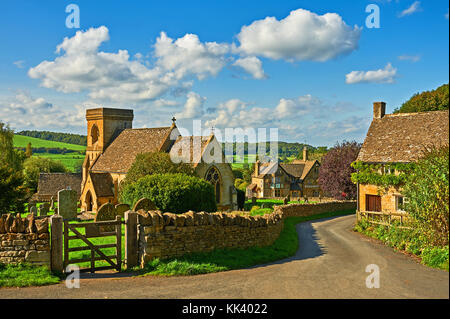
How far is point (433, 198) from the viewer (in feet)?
46.2

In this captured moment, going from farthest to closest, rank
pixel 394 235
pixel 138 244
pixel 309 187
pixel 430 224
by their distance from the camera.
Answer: pixel 309 187
pixel 394 235
pixel 430 224
pixel 138 244

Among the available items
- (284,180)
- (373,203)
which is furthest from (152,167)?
(284,180)

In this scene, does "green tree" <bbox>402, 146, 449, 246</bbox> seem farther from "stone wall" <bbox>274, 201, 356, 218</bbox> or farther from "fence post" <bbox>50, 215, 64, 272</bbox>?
"stone wall" <bbox>274, 201, 356, 218</bbox>

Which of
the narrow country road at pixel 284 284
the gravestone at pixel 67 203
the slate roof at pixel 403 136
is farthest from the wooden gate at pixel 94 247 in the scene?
the slate roof at pixel 403 136

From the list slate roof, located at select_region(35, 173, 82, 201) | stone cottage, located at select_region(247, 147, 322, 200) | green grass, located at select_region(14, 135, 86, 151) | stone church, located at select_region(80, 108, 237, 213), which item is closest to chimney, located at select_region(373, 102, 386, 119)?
stone church, located at select_region(80, 108, 237, 213)

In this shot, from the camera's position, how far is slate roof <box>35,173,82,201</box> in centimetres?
5500

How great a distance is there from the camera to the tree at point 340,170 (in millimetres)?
44250

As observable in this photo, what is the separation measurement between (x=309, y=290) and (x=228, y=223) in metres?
5.35

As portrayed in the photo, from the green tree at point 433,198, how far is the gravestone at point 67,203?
2419cm

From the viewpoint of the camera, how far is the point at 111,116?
51.9 m

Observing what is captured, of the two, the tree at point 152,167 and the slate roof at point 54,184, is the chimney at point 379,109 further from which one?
the slate roof at point 54,184

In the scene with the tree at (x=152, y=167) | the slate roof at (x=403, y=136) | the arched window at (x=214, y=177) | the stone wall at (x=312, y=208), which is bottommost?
the stone wall at (x=312, y=208)
